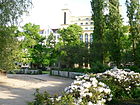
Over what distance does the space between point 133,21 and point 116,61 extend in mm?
6014

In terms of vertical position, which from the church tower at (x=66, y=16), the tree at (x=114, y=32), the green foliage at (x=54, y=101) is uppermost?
the church tower at (x=66, y=16)

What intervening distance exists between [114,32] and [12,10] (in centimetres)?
2346

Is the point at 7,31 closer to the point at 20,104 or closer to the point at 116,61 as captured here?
the point at 20,104

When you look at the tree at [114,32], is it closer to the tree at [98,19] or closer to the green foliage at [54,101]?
the tree at [98,19]

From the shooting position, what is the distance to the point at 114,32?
29531mm

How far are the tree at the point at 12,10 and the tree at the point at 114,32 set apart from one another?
73.0 ft

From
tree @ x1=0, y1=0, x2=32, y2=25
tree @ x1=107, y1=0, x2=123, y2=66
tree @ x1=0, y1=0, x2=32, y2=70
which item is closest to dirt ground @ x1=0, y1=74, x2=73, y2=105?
tree @ x1=0, y1=0, x2=32, y2=70

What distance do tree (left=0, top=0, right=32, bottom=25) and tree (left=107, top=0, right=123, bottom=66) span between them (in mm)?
22254

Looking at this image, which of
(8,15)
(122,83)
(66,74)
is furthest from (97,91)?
(66,74)

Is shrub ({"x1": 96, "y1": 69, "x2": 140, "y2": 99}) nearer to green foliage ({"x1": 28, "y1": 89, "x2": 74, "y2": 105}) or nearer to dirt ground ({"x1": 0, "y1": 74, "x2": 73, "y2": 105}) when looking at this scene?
green foliage ({"x1": 28, "y1": 89, "x2": 74, "y2": 105})

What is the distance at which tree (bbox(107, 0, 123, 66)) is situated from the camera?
94.4ft

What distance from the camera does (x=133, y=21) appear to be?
99.5 feet

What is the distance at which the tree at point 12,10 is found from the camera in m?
7.14

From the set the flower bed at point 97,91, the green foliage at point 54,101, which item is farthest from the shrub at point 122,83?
the green foliage at point 54,101
